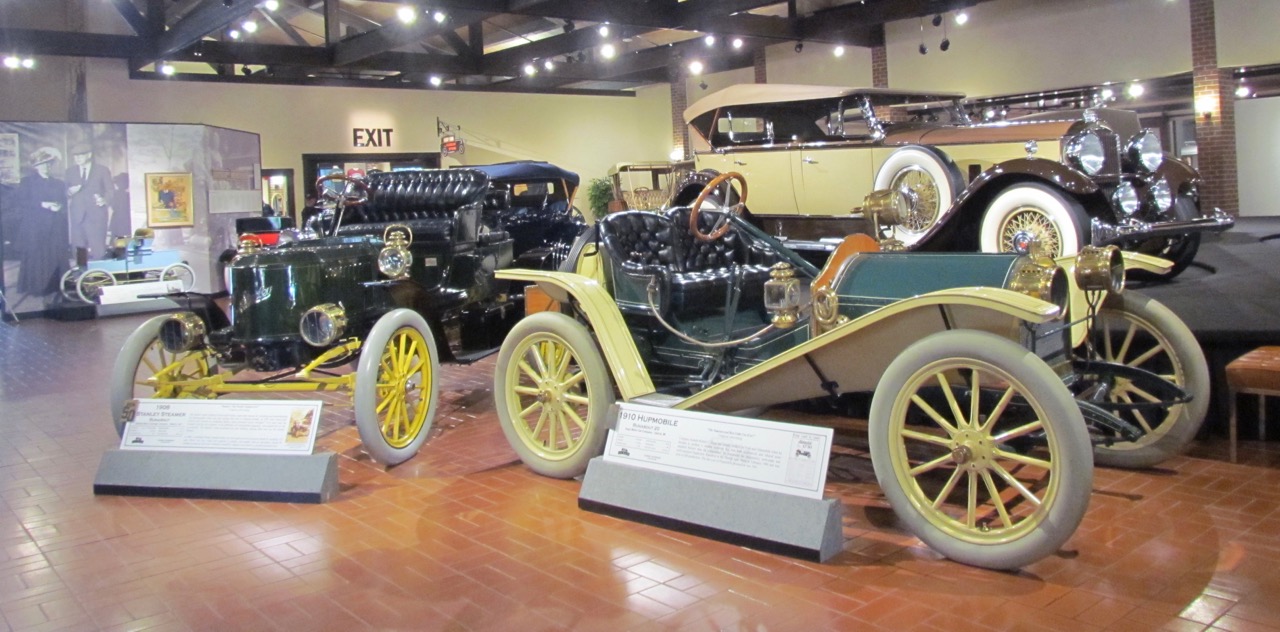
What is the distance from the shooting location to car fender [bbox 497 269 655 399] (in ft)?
12.8

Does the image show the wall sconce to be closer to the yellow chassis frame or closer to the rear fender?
the rear fender

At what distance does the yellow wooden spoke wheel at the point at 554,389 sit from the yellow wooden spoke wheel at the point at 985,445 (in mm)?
1263

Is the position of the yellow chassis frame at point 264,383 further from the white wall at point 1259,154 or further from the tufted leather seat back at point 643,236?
the white wall at point 1259,154

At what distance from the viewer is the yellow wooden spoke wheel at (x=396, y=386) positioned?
13.9 feet

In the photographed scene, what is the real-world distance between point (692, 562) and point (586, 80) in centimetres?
1572

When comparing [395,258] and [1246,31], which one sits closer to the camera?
[395,258]

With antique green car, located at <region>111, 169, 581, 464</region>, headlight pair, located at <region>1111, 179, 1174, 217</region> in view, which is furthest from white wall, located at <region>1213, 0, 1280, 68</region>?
antique green car, located at <region>111, 169, 581, 464</region>

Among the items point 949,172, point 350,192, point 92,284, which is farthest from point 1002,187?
point 92,284

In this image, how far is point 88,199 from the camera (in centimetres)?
1187

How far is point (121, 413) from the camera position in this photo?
175 inches

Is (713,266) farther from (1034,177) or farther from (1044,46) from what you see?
(1044,46)

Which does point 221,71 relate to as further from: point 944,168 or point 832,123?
point 944,168

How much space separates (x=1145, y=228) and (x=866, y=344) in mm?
3251

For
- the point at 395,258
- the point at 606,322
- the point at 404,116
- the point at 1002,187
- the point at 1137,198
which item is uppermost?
the point at 404,116
